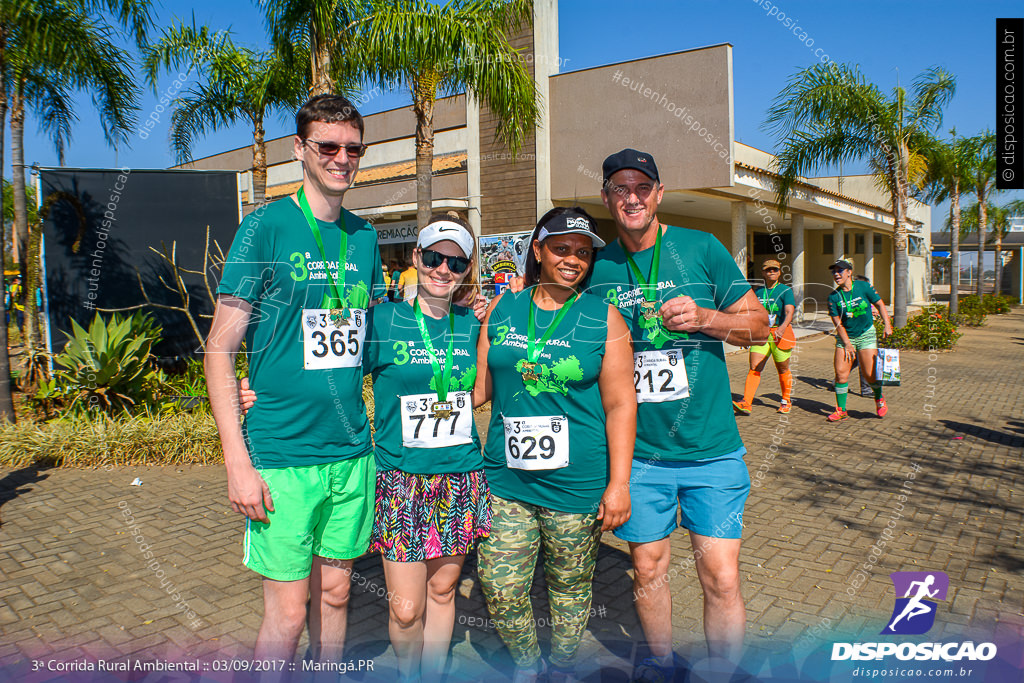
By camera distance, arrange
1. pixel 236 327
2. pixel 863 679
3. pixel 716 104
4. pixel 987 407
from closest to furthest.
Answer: pixel 236 327 < pixel 863 679 < pixel 987 407 < pixel 716 104

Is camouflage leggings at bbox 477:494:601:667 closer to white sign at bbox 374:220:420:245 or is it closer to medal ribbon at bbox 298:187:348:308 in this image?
medal ribbon at bbox 298:187:348:308

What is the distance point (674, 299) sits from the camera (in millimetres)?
2557

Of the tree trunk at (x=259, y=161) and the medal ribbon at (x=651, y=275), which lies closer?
the medal ribbon at (x=651, y=275)

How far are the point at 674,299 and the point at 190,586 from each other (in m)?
3.46

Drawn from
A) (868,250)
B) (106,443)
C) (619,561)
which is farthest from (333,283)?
(868,250)

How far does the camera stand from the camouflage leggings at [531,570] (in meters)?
2.54

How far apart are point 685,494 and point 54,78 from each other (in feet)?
39.0

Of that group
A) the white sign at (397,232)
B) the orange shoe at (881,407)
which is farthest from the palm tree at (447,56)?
the white sign at (397,232)

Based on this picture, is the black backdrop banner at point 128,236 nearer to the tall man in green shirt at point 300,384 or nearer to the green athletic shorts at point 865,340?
the tall man in green shirt at point 300,384

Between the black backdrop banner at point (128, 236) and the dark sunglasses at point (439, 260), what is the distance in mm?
7542

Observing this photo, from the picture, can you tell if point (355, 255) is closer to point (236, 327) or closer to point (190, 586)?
point (236, 327)

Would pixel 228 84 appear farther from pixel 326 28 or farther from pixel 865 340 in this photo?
pixel 865 340

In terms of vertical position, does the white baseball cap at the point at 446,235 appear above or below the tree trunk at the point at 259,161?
below

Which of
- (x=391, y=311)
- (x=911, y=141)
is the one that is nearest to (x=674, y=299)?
(x=391, y=311)
